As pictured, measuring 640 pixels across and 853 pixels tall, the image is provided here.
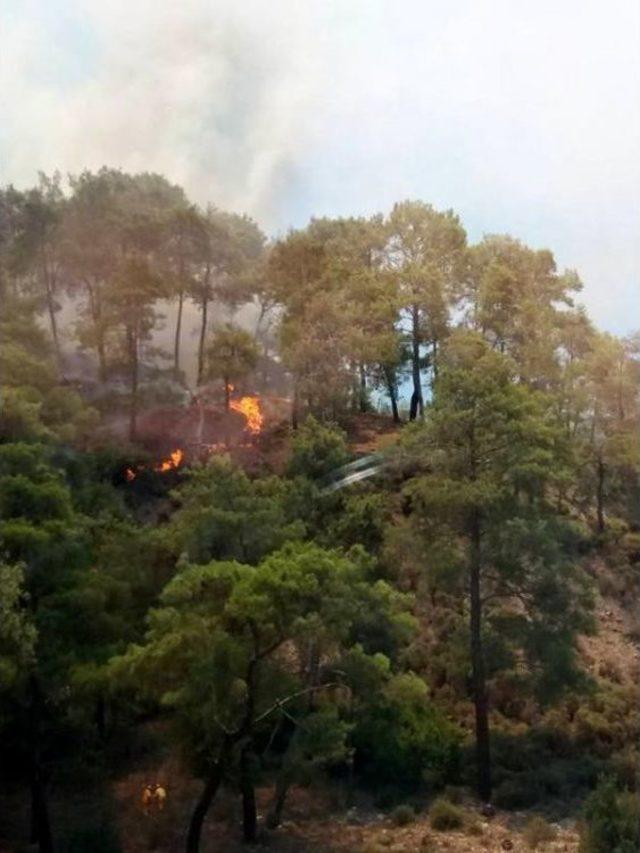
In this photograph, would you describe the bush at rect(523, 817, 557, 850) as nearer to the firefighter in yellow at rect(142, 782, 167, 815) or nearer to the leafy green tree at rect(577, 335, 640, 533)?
the firefighter in yellow at rect(142, 782, 167, 815)

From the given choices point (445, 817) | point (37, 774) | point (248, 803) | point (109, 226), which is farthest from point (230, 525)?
point (109, 226)

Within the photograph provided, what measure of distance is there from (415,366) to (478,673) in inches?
519

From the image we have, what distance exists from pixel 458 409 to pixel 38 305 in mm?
14633

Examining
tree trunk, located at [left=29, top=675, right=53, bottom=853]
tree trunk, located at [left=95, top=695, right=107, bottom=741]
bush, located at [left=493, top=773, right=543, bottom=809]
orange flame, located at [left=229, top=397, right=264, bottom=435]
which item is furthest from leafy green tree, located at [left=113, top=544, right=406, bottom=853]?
orange flame, located at [left=229, top=397, right=264, bottom=435]

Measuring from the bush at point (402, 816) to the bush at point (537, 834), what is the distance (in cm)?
172

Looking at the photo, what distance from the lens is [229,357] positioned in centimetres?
2484

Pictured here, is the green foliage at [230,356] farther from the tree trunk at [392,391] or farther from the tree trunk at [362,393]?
the tree trunk at [392,391]

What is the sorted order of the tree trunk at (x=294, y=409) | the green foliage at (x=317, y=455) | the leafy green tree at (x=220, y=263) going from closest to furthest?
the green foliage at (x=317, y=455) < the tree trunk at (x=294, y=409) < the leafy green tree at (x=220, y=263)

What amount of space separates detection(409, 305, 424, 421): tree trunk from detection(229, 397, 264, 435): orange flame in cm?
458

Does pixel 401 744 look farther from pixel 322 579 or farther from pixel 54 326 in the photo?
pixel 54 326

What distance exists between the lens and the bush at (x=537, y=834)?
13547 millimetres

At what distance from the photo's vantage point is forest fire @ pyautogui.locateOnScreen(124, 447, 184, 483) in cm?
2297

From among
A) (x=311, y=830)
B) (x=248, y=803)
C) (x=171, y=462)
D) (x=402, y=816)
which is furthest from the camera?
(x=171, y=462)

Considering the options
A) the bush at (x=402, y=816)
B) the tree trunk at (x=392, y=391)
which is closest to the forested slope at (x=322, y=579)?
the bush at (x=402, y=816)
